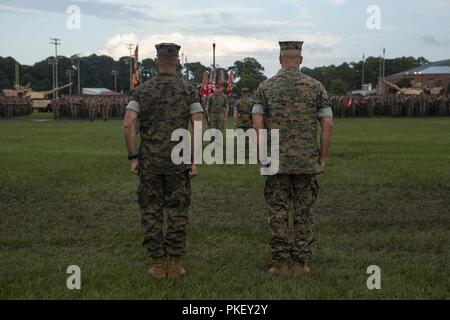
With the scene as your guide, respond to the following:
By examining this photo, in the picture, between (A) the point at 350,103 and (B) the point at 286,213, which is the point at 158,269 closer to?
(B) the point at 286,213

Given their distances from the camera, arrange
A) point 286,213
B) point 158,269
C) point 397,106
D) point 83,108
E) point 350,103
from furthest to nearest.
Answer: point 397,106 < point 350,103 < point 83,108 < point 286,213 < point 158,269

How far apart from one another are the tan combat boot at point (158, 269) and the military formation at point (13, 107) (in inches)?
1775

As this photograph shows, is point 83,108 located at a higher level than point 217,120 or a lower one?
higher

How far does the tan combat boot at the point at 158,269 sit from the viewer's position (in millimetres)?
5388

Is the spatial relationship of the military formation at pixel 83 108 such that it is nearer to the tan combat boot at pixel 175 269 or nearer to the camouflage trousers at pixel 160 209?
the camouflage trousers at pixel 160 209

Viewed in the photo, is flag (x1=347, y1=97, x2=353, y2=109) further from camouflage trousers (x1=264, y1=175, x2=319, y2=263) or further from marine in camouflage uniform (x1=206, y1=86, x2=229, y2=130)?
camouflage trousers (x1=264, y1=175, x2=319, y2=263)

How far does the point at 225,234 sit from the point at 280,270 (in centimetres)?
177

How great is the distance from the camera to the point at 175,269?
5.44 m

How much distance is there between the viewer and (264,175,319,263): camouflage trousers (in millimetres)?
5570

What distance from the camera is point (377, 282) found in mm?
5129

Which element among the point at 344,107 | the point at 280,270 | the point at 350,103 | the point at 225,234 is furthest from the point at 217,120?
the point at 350,103

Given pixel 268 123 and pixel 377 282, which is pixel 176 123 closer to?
pixel 268 123

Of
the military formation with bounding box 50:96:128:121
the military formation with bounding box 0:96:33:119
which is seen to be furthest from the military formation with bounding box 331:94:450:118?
the military formation with bounding box 0:96:33:119

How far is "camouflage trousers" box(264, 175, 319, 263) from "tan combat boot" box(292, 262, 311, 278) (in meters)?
0.06
